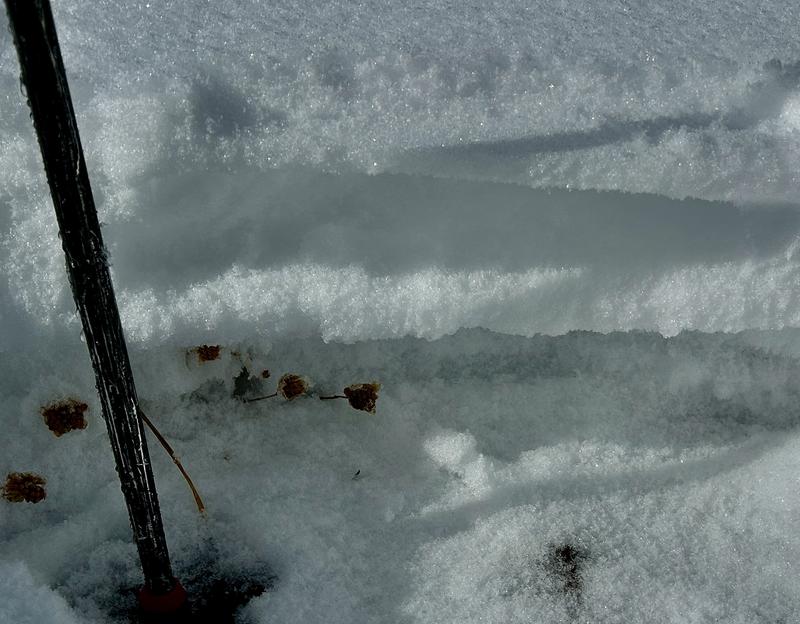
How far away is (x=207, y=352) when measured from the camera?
1.52m

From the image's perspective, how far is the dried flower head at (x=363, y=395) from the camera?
5.20 ft

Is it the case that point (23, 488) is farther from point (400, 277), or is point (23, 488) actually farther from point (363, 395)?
point (400, 277)

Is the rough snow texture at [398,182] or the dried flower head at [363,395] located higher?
the rough snow texture at [398,182]

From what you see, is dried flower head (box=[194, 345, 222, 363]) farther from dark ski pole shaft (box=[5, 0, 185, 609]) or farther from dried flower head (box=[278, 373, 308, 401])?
dark ski pole shaft (box=[5, 0, 185, 609])

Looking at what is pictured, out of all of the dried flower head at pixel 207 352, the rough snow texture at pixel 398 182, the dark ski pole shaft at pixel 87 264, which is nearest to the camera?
the dark ski pole shaft at pixel 87 264

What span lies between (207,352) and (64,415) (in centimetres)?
27

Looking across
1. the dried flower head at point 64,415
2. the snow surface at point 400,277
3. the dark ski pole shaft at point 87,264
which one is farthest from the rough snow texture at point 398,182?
the dark ski pole shaft at point 87,264

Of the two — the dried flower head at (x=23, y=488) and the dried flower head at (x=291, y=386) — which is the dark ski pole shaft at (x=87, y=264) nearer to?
the dried flower head at (x=23, y=488)

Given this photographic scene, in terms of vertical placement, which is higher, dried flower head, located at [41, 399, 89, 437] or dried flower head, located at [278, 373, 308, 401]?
dried flower head, located at [41, 399, 89, 437]

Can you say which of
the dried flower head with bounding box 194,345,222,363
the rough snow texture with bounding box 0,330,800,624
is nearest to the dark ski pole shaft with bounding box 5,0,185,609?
the rough snow texture with bounding box 0,330,800,624

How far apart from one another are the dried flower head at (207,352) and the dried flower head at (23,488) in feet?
1.13

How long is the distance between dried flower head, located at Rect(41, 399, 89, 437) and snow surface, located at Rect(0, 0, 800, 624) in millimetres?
33

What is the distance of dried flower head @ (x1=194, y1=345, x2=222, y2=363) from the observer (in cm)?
152

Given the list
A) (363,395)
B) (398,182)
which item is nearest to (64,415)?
(363,395)
